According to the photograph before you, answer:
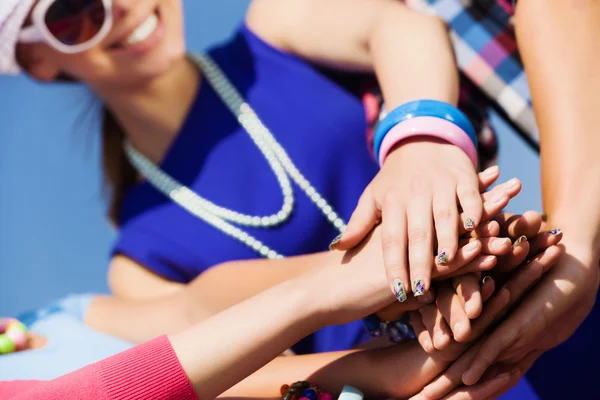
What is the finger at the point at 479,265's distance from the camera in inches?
24.2

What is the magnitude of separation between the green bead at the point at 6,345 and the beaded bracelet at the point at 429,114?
1.70 ft

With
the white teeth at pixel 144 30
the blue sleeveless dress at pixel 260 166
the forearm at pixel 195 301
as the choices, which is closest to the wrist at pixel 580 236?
the forearm at pixel 195 301

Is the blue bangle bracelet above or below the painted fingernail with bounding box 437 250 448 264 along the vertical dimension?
above

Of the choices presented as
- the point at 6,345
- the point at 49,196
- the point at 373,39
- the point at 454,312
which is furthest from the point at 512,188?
the point at 49,196

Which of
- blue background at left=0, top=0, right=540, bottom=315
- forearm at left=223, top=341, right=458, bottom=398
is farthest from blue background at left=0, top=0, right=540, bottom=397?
forearm at left=223, top=341, right=458, bottom=398

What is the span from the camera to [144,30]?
1051 millimetres

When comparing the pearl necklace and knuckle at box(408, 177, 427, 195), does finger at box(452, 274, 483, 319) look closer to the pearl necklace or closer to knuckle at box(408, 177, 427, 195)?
knuckle at box(408, 177, 427, 195)

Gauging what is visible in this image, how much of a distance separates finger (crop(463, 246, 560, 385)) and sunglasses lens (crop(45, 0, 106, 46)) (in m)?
0.67

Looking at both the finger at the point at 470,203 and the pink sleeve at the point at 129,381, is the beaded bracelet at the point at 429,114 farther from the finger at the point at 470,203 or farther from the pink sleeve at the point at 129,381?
the pink sleeve at the point at 129,381

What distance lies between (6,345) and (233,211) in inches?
14.0

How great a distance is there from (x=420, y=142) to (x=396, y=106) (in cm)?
10

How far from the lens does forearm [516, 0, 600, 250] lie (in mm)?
708

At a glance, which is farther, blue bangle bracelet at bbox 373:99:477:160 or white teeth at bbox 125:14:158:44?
white teeth at bbox 125:14:158:44

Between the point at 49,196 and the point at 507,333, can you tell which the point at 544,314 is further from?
the point at 49,196
